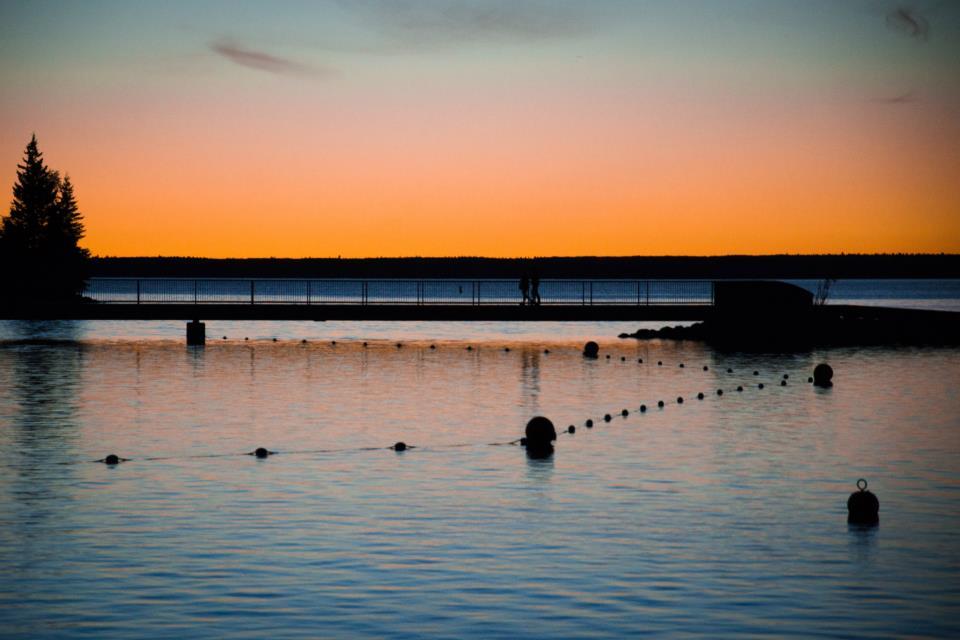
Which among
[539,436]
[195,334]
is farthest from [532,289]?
[539,436]

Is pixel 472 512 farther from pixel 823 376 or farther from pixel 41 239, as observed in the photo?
pixel 41 239

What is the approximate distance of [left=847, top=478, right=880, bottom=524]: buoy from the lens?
23.5 meters

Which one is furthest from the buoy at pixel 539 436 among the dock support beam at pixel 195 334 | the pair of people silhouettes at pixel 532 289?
the dock support beam at pixel 195 334

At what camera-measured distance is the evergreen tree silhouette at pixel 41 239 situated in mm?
125125

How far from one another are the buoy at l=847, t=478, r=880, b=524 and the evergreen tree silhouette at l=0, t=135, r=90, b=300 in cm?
10679

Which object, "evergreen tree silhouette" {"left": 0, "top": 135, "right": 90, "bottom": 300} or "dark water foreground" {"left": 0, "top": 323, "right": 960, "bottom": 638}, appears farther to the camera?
A: "evergreen tree silhouette" {"left": 0, "top": 135, "right": 90, "bottom": 300}

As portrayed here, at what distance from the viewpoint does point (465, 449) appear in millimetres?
33906

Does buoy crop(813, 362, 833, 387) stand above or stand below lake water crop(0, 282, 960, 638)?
above

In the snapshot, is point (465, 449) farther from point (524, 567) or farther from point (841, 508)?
point (524, 567)

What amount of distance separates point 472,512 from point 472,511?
9 centimetres

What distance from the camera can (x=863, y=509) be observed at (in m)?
23.5

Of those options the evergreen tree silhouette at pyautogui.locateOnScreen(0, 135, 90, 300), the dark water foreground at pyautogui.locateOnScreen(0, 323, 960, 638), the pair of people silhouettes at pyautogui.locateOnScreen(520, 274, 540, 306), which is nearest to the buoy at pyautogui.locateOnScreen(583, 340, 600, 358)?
the pair of people silhouettes at pyautogui.locateOnScreen(520, 274, 540, 306)

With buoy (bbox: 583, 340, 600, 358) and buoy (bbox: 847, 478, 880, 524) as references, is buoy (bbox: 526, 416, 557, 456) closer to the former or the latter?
buoy (bbox: 847, 478, 880, 524)

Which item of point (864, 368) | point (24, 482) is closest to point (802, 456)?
point (24, 482)
